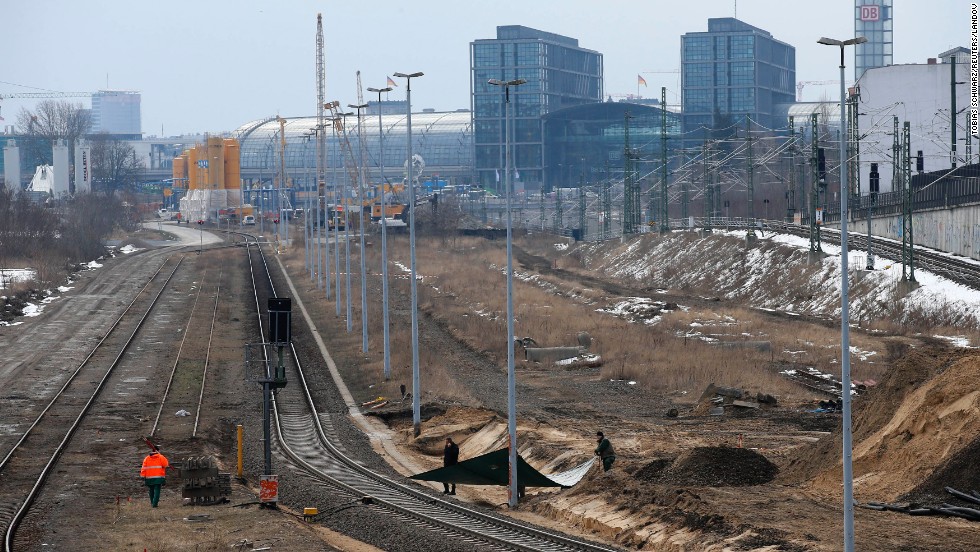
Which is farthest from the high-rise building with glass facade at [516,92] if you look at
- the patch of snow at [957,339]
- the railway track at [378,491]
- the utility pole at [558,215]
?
the railway track at [378,491]

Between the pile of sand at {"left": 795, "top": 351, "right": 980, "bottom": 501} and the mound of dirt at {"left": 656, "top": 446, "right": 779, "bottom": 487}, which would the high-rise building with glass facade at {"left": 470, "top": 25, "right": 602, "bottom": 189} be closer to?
the pile of sand at {"left": 795, "top": 351, "right": 980, "bottom": 501}

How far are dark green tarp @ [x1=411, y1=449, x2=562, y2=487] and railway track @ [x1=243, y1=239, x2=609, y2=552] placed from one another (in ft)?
1.82

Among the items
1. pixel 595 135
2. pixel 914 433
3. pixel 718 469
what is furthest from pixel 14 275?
pixel 595 135

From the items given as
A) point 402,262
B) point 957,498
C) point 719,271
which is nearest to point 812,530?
point 957,498

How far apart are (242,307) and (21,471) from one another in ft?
141

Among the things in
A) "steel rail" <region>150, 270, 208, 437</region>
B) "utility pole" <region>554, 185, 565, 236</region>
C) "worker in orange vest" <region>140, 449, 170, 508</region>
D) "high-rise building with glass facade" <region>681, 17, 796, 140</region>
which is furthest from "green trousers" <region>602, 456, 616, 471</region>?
"high-rise building with glass facade" <region>681, 17, 796, 140</region>

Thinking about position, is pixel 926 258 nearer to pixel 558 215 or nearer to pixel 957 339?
pixel 957 339

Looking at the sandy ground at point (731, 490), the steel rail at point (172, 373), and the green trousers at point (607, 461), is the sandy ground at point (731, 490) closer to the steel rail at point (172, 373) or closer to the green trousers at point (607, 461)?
the green trousers at point (607, 461)

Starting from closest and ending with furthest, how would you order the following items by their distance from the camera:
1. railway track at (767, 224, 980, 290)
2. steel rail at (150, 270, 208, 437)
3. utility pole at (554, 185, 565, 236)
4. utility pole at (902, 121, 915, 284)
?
steel rail at (150, 270, 208, 437) → utility pole at (902, 121, 915, 284) → railway track at (767, 224, 980, 290) → utility pole at (554, 185, 565, 236)

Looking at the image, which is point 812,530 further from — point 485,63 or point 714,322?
point 485,63

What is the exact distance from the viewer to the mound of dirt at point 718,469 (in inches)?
1036

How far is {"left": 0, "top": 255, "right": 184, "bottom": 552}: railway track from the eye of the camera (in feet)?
85.4

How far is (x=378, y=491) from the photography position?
27.4m

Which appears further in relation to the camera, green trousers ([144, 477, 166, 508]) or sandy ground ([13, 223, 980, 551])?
green trousers ([144, 477, 166, 508])
